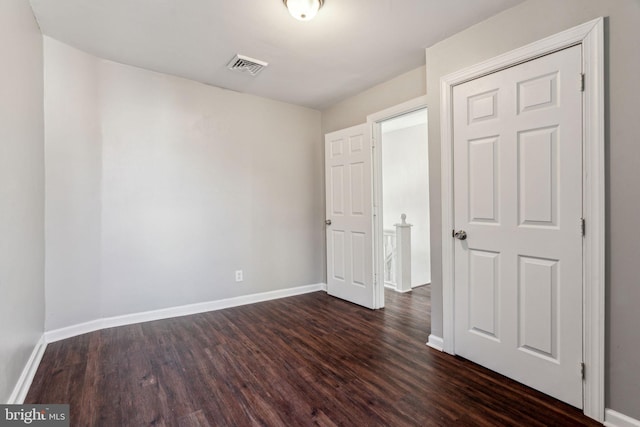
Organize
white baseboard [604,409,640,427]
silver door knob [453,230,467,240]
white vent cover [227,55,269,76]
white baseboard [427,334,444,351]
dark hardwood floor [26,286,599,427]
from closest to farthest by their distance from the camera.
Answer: white baseboard [604,409,640,427]
dark hardwood floor [26,286,599,427]
silver door knob [453,230,467,240]
white baseboard [427,334,444,351]
white vent cover [227,55,269,76]

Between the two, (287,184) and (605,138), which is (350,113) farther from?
(605,138)

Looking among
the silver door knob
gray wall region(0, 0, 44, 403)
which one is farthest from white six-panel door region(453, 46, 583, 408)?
gray wall region(0, 0, 44, 403)

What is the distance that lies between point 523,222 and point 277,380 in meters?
1.90

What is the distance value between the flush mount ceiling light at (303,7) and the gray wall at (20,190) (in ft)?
5.07

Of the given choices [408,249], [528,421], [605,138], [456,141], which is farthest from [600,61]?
[408,249]

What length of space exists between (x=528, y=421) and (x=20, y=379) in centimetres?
291

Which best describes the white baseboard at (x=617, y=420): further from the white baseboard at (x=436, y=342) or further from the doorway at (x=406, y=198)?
the doorway at (x=406, y=198)

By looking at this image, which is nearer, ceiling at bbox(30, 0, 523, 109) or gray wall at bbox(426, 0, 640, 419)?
gray wall at bbox(426, 0, 640, 419)

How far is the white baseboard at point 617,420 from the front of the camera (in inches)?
58.0

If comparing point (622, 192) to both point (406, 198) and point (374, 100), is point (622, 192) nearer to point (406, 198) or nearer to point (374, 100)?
point (374, 100)

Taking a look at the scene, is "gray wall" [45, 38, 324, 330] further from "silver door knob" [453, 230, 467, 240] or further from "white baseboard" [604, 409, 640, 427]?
"white baseboard" [604, 409, 640, 427]

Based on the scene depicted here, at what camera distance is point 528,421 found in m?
1.56

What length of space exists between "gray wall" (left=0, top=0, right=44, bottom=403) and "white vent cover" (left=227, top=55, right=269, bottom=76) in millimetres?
1382

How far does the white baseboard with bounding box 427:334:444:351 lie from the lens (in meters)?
A: 2.36
